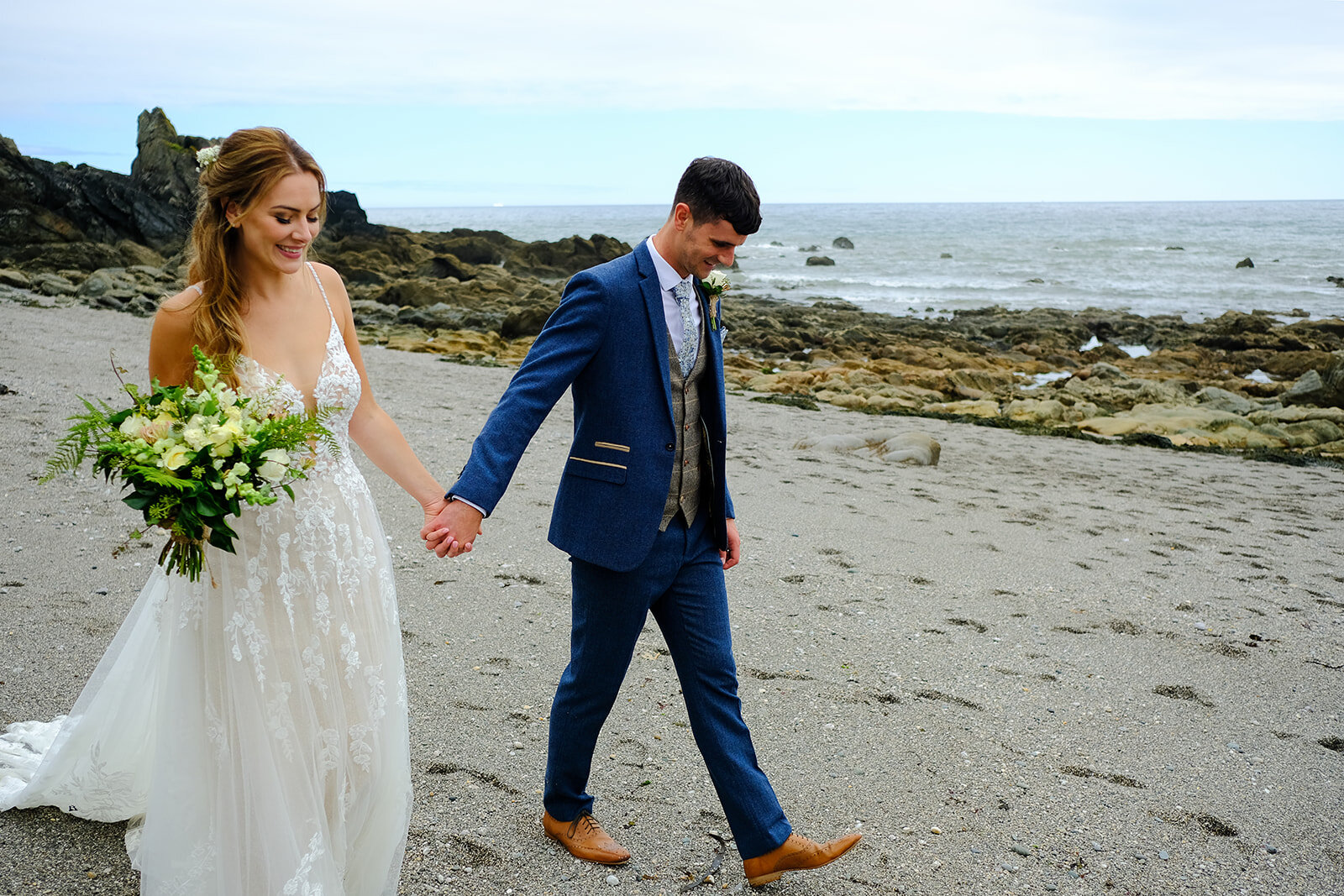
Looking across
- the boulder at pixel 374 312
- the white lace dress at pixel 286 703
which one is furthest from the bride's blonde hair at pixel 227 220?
the boulder at pixel 374 312

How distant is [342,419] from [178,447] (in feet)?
2.21

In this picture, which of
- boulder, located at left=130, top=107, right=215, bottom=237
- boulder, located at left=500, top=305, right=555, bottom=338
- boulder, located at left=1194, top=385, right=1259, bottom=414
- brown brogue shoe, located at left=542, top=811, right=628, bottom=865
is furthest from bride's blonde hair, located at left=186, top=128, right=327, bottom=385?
boulder, located at left=130, top=107, right=215, bottom=237

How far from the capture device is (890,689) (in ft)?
15.4

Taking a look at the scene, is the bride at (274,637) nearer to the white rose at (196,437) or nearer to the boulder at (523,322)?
the white rose at (196,437)

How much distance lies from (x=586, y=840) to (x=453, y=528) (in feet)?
4.09

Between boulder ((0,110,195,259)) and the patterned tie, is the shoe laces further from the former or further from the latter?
boulder ((0,110,195,259))

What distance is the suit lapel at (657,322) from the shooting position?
3.01 m

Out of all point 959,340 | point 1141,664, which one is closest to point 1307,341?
point 959,340

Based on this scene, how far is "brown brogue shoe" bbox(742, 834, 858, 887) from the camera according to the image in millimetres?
3084

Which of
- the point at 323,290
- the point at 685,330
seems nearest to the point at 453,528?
the point at 323,290

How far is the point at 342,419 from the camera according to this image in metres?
2.86

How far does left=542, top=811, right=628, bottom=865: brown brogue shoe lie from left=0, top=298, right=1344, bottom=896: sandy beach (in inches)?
1.7

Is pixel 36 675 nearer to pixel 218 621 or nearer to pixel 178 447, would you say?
pixel 218 621

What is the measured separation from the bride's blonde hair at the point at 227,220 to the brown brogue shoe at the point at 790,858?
208 cm
